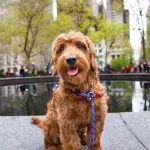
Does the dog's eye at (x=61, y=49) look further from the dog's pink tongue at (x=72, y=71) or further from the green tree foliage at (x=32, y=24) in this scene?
the green tree foliage at (x=32, y=24)

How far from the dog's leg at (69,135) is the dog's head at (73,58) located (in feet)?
1.69

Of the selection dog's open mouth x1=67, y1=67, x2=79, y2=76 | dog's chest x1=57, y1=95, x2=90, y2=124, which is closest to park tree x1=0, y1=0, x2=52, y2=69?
dog's chest x1=57, y1=95, x2=90, y2=124

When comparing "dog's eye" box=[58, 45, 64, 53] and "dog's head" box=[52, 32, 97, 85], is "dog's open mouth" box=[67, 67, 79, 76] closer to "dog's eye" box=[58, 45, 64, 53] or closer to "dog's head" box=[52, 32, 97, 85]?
"dog's head" box=[52, 32, 97, 85]

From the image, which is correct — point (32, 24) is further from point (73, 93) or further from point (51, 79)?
point (73, 93)

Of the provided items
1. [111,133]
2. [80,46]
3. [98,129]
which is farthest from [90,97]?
[111,133]

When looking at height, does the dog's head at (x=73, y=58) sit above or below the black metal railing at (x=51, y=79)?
above

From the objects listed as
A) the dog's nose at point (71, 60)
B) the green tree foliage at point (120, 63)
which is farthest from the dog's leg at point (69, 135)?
the green tree foliage at point (120, 63)

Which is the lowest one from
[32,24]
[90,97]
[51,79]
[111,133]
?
[111,133]

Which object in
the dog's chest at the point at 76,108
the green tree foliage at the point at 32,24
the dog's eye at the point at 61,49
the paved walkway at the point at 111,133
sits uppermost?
the green tree foliage at the point at 32,24

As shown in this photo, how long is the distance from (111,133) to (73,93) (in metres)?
2.48

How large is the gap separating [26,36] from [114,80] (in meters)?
15.4

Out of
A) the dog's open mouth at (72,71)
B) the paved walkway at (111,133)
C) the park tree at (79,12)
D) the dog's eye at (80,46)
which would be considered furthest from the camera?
the park tree at (79,12)

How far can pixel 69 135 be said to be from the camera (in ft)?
15.8

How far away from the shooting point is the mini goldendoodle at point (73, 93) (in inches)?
174
